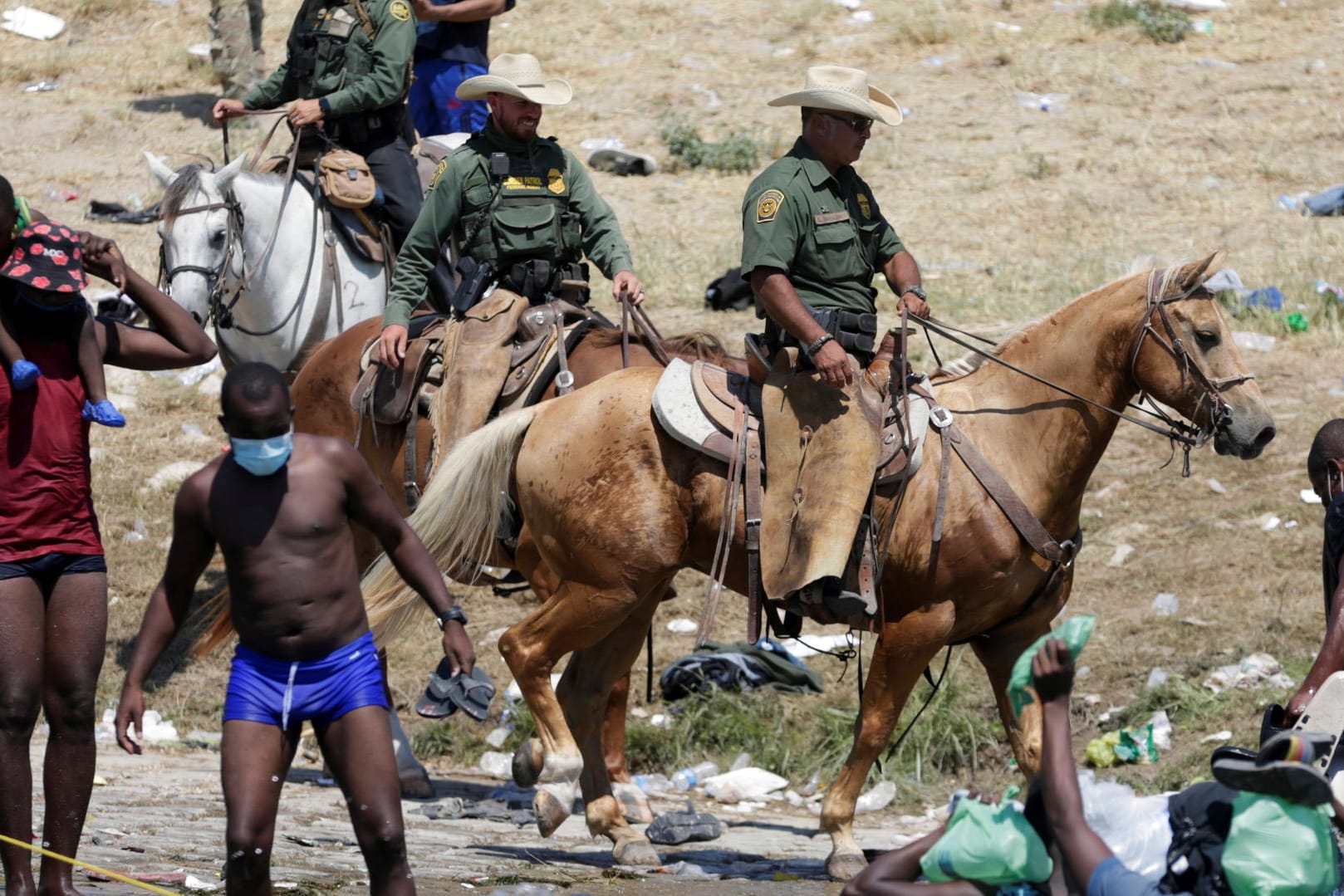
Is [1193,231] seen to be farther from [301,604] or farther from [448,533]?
[301,604]

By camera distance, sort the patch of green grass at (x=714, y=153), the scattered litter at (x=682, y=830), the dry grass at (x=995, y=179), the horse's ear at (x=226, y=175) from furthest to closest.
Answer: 1. the patch of green grass at (x=714, y=153)
2. the dry grass at (x=995, y=179)
3. the horse's ear at (x=226, y=175)
4. the scattered litter at (x=682, y=830)

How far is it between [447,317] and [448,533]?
1600 mm

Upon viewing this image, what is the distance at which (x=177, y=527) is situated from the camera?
496 cm

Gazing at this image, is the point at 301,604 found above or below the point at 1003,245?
A: above

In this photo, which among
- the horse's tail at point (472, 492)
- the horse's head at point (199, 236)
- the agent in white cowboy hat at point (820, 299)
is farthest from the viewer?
the horse's head at point (199, 236)

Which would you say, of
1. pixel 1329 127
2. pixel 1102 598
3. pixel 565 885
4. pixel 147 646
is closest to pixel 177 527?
pixel 147 646

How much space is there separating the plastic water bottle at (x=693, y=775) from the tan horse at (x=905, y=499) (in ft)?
5.43

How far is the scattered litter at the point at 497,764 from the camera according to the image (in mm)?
9602

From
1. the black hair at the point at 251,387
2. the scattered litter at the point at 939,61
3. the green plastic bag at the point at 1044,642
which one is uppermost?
the black hair at the point at 251,387

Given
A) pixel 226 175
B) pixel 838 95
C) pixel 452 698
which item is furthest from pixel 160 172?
pixel 838 95

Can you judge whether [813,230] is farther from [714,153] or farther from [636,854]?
[714,153]

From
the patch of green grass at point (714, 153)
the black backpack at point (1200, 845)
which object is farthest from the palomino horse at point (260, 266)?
the patch of green grass at point (714, 153)

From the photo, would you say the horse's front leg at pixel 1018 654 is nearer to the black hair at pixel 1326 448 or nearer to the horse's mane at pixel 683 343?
the black hair at pixel 1326 448

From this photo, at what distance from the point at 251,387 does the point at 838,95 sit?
2995 millimetres
